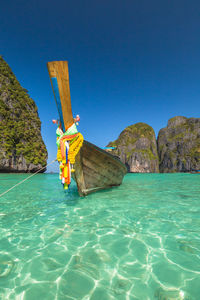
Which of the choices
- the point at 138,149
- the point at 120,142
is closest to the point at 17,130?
the point at 120,142

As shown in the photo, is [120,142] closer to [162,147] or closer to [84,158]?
[162,147]

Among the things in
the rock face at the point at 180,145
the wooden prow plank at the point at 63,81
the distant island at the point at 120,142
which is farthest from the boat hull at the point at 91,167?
the rock face at the point at 180,145

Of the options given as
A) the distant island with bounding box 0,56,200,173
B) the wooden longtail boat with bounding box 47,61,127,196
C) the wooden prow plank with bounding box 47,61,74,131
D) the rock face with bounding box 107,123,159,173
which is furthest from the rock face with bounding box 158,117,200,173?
the wooden prow plank with bounding box 47,61,74,131

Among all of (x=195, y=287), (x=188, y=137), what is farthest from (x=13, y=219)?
(x=188, y=137)

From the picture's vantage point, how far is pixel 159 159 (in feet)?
346

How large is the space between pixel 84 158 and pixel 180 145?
332 ft

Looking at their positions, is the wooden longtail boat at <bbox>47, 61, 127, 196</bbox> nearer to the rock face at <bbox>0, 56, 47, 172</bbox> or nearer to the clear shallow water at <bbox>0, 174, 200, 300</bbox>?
the clear shallow water at <bbox>0, 174, 200, 300</bbox>

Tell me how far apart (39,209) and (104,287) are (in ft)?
13.4

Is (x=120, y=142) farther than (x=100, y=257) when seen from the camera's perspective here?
Yes

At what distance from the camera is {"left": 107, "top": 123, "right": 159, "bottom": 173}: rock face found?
92.5 meters

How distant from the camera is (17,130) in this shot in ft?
134

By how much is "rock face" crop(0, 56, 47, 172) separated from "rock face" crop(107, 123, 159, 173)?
1999 inches

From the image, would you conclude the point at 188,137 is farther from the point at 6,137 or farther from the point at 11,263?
the point at 11,263

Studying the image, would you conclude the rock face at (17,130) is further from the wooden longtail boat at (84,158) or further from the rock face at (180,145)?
the rock face at (180,145)
